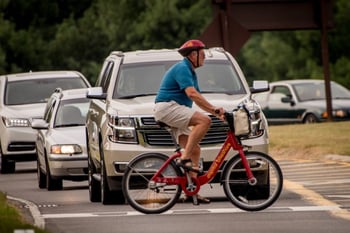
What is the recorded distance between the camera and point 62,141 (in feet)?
79.9

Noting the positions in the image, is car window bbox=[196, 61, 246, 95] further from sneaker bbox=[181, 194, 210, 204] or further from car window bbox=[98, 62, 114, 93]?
sneaker bbox=[181, 194, 210, 204]

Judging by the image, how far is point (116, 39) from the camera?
207 feet

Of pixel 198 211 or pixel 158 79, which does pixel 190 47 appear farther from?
pixel 158 79

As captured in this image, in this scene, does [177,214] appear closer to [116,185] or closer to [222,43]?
[116,185]

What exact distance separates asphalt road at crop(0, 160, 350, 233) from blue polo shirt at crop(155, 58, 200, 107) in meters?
1.21

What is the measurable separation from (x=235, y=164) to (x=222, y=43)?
14.6 metres

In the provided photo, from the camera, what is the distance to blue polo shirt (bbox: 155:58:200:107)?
17812 mm

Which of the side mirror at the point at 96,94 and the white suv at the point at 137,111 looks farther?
the side mirror at the point at 96,94

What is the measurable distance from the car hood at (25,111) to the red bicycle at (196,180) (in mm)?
11988

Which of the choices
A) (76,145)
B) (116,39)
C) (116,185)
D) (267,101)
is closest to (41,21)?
(116,39)

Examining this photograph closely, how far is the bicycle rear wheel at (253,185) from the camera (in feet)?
59.5

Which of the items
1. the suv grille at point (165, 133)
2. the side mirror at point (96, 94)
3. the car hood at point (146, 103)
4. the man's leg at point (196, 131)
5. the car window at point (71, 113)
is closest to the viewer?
the man's leg at point (196, 131)

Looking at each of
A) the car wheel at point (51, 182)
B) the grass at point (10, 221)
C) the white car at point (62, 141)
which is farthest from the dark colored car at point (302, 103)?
the grass at point (10, 221)

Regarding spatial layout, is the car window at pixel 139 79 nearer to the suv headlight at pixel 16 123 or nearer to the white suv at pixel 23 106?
the white suv at pixel 23 106
